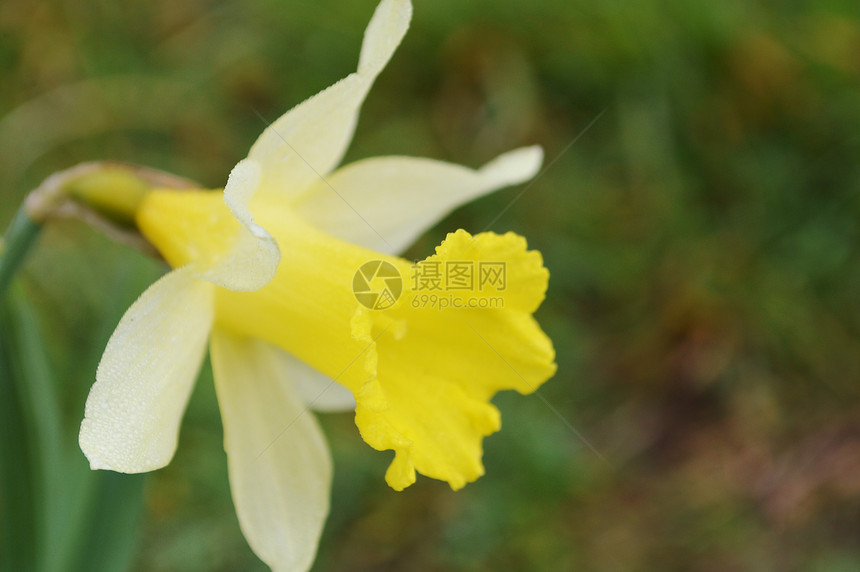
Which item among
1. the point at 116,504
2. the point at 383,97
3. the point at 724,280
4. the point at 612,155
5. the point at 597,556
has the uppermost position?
the point at 116,504

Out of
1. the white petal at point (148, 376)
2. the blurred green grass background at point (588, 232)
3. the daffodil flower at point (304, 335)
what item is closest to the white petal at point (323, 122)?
the daffodil flower at point (304, 335)

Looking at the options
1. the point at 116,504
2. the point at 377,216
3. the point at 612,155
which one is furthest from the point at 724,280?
the point at 116,504

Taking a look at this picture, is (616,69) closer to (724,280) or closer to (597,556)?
(724,280)

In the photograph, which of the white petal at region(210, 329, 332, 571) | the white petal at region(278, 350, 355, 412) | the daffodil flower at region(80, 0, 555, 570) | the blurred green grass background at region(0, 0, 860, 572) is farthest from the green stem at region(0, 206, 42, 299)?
the blurred green grass background at region(0, 0, 860, 572)

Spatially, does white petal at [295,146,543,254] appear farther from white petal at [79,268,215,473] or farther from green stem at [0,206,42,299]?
green stem at [0,206,42,299]

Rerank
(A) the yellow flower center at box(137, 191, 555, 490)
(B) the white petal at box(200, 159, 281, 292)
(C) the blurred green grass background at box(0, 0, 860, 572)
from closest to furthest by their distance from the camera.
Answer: (B) the white petal at box(200, 159, 281, 292) → (A) the yellow flower center at box(137, 191, 555, 490) → (C) the blurred green grass background at box(0, 0, 860, 572)

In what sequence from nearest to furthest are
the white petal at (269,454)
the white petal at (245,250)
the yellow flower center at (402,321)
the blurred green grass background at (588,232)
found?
the white petal at (245,250), the yellow flower center at (402,321), the white petal at (269,454), the blurred green grass background at (588,232)

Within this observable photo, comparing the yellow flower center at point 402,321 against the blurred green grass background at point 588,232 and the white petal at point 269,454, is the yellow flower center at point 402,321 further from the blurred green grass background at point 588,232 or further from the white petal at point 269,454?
the blurred green grass background at point 588,232
